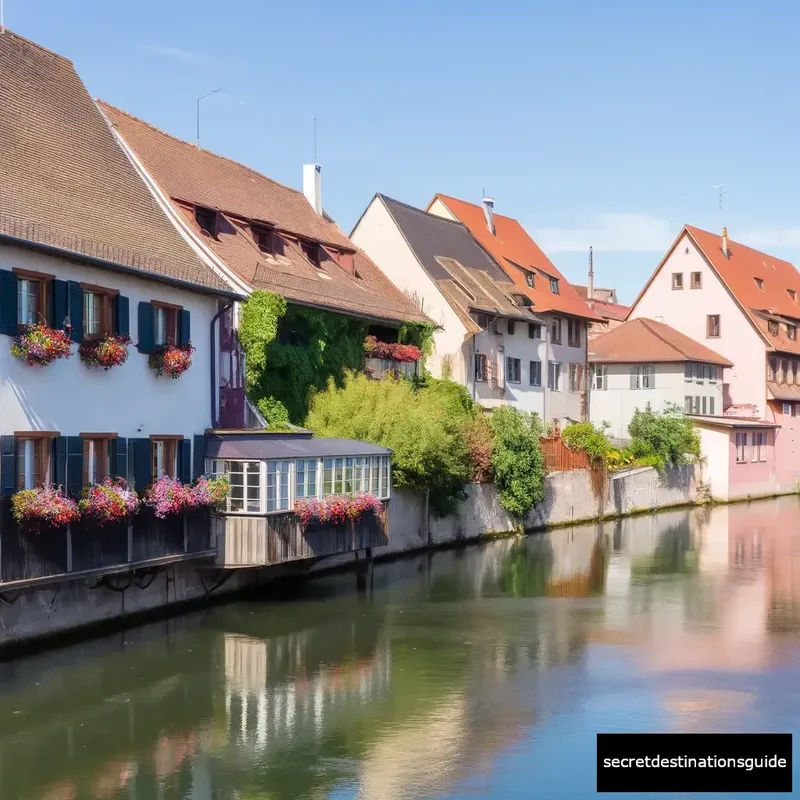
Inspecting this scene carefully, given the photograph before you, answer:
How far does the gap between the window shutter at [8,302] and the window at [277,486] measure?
250 inches

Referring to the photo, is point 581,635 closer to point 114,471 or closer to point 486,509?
point 114,471

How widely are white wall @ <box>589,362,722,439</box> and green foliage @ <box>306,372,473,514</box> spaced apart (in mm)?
26004

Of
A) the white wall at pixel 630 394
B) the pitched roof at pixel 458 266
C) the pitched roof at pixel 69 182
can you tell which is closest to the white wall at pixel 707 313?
the white wall at pixel 630 394

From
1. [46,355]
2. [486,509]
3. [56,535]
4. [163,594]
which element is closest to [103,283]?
[46,355]

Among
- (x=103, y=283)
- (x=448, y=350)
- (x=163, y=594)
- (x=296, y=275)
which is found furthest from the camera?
(x=448, y=350)

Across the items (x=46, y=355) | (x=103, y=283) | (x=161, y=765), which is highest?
(x=103, y=283)

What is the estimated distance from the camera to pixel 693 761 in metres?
15.3

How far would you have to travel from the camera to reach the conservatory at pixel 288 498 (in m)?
24.4

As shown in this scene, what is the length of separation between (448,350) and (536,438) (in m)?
5.06

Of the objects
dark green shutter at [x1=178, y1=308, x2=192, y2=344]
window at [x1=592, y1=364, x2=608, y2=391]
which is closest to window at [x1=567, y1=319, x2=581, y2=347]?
window at [x1=592, y1=364, x2=608, y2=391]

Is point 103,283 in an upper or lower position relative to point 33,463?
upper

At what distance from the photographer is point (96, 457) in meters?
22.2

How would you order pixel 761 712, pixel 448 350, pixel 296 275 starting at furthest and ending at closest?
pixel 448 350 → pixel 296 275 → pixel 761 712

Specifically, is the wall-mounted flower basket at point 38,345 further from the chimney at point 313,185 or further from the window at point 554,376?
the window at point 554,376
